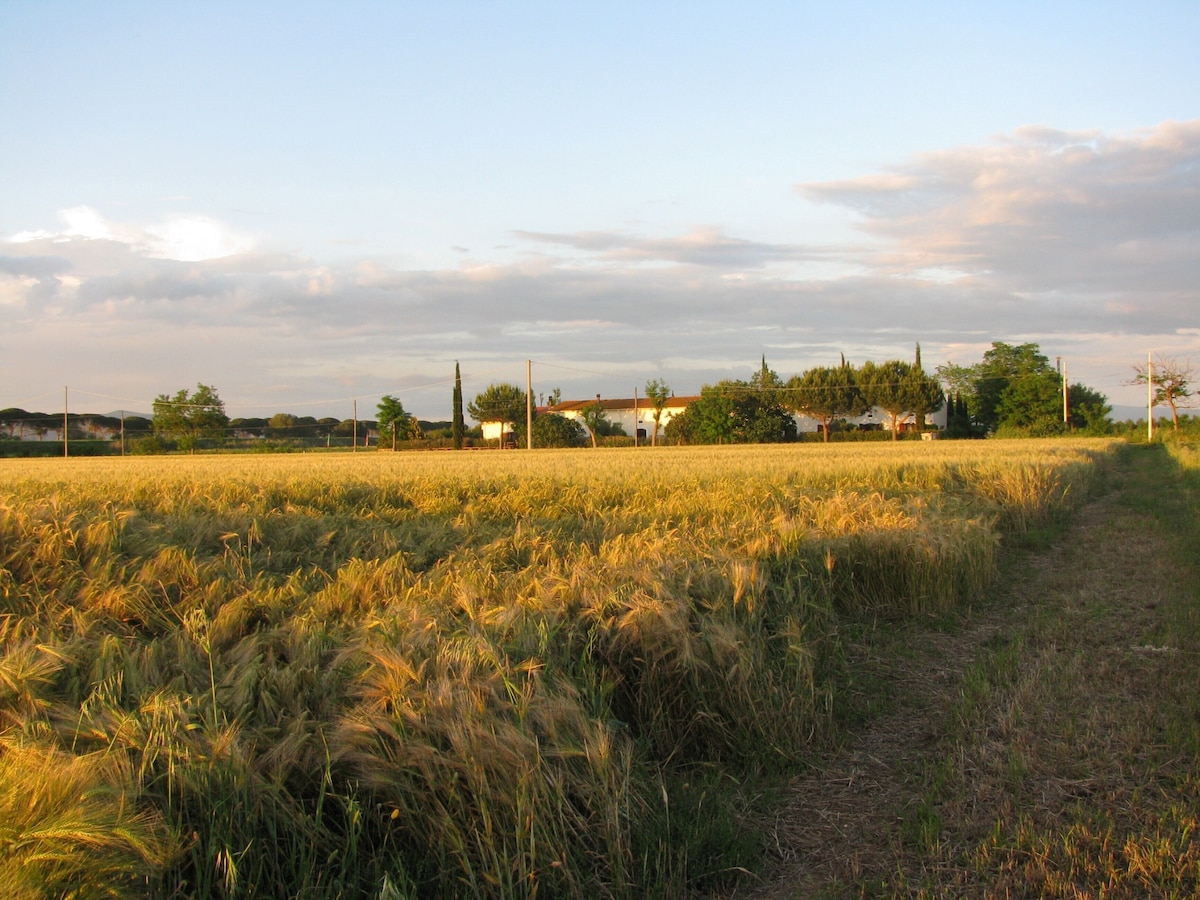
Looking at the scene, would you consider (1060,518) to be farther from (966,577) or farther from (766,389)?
(766,389)

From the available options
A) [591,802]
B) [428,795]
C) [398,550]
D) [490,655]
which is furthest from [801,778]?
[398,550]

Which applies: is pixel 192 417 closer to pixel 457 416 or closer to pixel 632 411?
pixel 457 416

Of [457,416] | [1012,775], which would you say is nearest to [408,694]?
[1012,775]

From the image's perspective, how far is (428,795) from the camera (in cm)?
256

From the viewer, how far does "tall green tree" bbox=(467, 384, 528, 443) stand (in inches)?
3450

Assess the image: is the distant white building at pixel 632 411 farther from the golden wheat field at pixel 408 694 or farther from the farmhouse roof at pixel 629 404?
the golden wheat field at pixel 408 694

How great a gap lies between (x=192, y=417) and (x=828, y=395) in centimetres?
6350

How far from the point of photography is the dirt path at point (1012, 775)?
111 inches

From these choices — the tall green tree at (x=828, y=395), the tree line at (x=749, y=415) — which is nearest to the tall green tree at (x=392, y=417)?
the tree line at (x=749, y=415)

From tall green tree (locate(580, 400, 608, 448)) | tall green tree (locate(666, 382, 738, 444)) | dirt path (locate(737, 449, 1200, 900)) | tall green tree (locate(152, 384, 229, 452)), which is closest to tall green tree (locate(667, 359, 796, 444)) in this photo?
tall green tree (locate(666, 382, 738, 444))

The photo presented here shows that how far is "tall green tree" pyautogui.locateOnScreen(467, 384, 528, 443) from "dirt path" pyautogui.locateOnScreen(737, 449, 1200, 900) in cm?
8225

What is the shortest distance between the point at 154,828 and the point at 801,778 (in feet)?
8.81

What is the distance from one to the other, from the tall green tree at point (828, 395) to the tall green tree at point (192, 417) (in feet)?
189

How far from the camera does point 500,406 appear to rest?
8812cm
